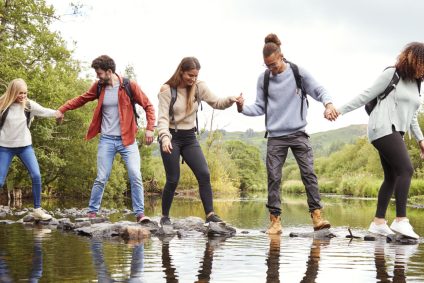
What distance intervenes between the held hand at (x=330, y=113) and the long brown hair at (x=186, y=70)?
1.82 meters

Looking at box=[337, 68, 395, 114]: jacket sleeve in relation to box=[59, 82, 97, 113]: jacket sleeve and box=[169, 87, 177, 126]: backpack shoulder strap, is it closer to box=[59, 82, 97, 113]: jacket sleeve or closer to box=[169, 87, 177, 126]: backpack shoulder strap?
box=[169, 87, 177, 126]: backpack shoulder strap

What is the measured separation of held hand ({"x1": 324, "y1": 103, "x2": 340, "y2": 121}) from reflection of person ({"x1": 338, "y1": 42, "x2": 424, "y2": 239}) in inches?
3.1

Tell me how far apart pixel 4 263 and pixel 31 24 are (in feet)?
78.2

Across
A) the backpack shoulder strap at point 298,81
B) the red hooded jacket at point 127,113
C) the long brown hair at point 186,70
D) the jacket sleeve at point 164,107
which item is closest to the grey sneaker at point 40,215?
the red hooded jacket at point 127,113

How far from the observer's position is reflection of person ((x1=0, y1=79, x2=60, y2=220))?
9.39 metres

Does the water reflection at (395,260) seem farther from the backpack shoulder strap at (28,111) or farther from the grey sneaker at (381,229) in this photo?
the backpack shoulder strap at (28,111)

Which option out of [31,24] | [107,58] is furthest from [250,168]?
[107,58]

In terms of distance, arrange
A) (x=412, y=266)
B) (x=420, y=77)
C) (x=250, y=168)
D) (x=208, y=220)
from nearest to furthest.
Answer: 1. (x=412, y=266)
2. (x=420, y=77)
3. (x=208, y=220)
4. (x=250, y=168)

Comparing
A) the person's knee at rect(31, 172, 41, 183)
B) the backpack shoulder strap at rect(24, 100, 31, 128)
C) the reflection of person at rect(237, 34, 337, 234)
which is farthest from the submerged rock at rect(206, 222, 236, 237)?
the backpack shoulder strap at rect(24, 100, 31, 128)

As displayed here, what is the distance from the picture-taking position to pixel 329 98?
7.66 m

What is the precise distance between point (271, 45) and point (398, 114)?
5.90 feet

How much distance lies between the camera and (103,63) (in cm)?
871

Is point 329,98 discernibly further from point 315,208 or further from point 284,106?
point 315,208

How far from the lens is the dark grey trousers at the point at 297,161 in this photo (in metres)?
7.93
